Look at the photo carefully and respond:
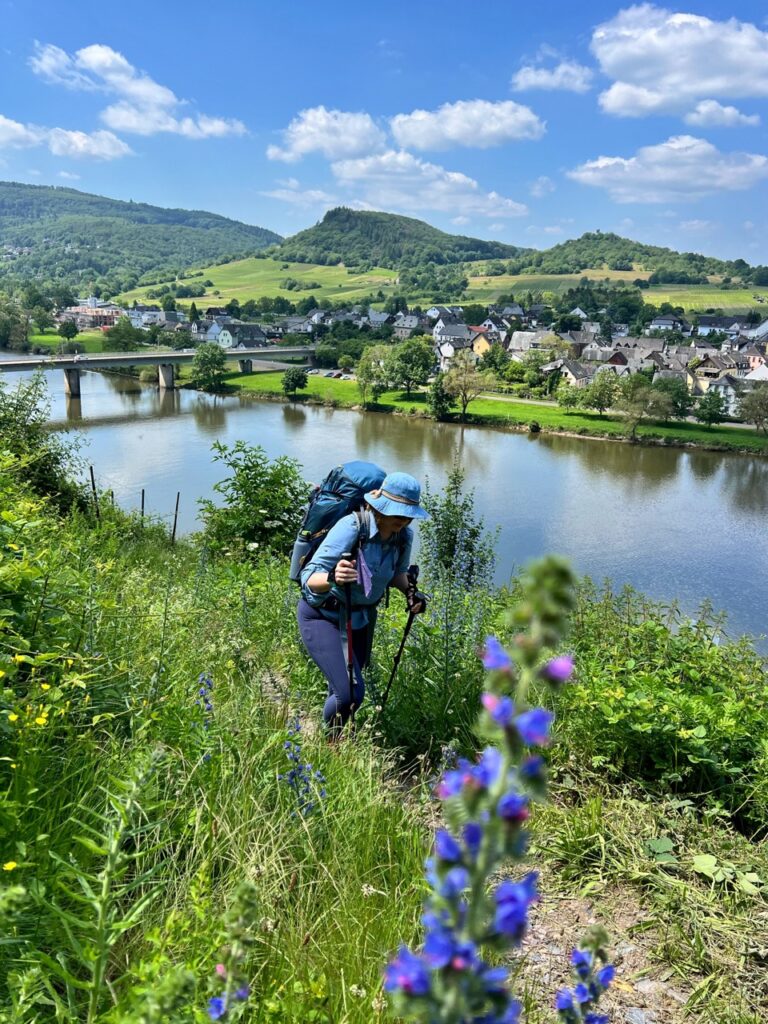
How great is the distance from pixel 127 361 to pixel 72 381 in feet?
25.9

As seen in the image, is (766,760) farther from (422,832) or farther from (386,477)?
(386,477)

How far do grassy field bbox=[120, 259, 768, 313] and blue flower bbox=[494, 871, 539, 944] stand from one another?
152049mm

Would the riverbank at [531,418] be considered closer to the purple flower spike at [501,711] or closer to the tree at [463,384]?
the tree at [463,384]

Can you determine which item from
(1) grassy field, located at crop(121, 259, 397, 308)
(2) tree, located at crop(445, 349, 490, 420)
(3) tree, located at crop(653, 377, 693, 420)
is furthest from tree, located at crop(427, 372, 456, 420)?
(1) grassy field, located at crop(121, 259, 397, 308)

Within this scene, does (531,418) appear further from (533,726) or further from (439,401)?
(533,726)

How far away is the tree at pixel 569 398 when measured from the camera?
172ft

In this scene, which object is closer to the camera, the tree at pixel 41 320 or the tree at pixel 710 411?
the tree at pixel 710 411

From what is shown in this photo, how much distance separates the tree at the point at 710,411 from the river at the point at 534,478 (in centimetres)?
806

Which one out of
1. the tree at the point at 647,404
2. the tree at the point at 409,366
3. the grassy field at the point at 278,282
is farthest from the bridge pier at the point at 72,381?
the grassy field at the point at 278,282

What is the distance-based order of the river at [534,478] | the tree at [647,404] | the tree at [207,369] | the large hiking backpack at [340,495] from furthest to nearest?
the tree at [207,369], the tree at [647,404], the river at [534,478], the large hiking backpack at [340,495]

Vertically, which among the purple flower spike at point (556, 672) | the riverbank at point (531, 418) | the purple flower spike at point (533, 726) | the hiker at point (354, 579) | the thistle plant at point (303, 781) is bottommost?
the riverbank at point (531, 418)

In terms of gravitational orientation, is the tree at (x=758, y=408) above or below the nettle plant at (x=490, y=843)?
below

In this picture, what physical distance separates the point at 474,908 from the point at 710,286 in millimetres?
191118

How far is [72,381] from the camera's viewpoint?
1861 inches
